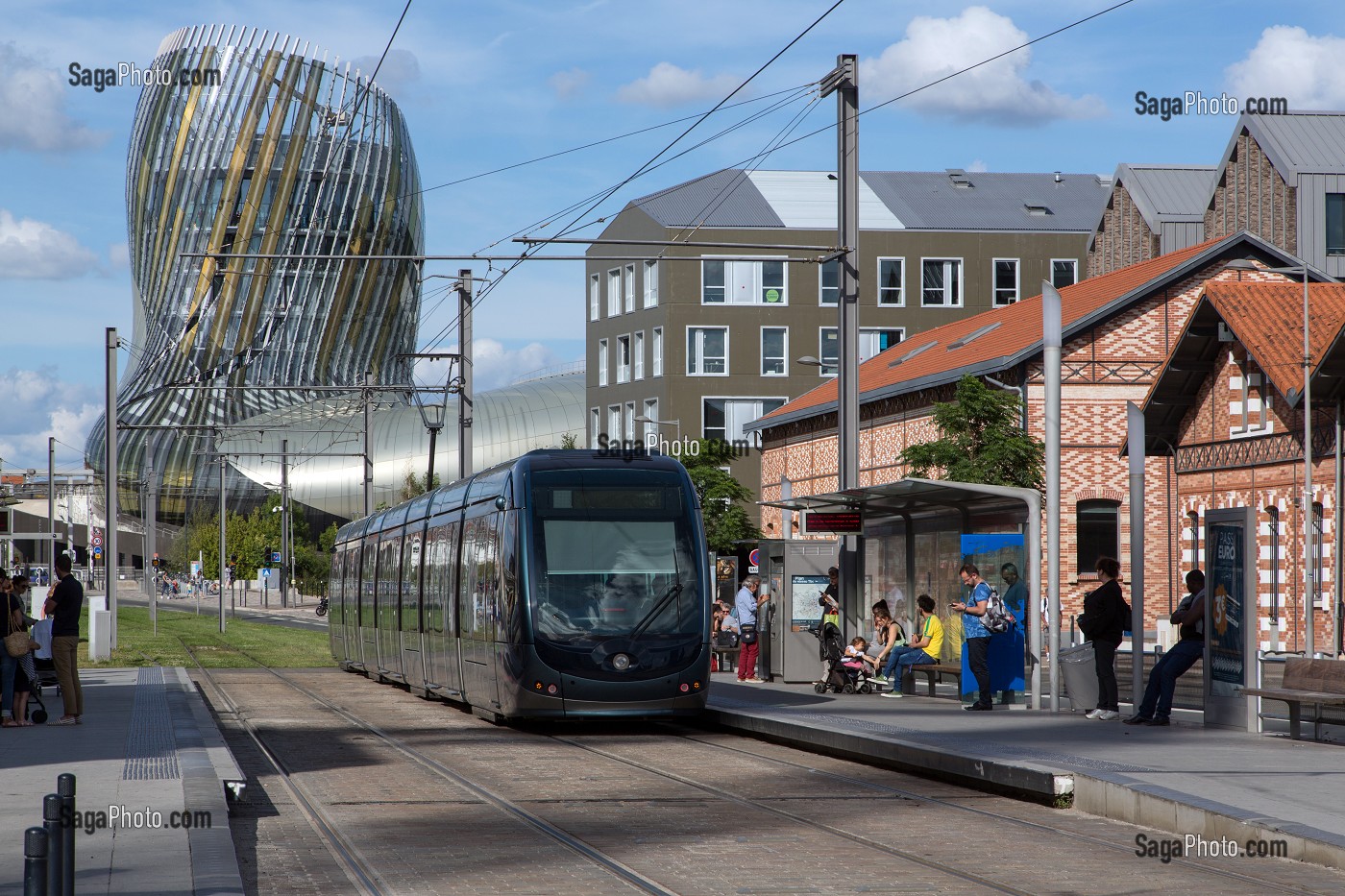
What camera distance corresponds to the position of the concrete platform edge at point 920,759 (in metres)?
12.1

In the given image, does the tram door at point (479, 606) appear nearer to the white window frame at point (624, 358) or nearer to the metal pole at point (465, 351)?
the metal pole at point (465, 351)

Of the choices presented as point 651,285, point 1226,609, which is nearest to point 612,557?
point 1226,609

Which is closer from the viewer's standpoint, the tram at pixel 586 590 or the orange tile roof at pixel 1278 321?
the tram at pixel 586 590

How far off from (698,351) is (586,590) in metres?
54.9

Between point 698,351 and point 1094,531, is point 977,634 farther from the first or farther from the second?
point 698,351

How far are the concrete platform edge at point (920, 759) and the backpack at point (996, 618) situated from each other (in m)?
2.82

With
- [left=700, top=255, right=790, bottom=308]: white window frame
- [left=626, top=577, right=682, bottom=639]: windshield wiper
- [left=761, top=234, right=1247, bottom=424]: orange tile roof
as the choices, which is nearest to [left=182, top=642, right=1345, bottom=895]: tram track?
[left=626, top=577, right=682, bottom=639]: windshield wiper

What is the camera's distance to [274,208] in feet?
381

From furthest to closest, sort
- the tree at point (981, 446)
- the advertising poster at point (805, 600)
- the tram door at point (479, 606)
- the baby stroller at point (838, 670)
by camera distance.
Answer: the tree at point (981, 446), the advertising poster at point (805, 600), the baby stroller at point (838, 670), the tram door at point (479, 606)

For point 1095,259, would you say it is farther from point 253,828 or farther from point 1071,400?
point 253,828


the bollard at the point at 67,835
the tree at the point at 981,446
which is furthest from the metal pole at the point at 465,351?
the bollard at the point at 67,835

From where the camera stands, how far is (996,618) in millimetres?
19375

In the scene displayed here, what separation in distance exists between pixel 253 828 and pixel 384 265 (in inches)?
4509

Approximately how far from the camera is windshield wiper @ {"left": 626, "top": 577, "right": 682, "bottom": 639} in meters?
18.4
